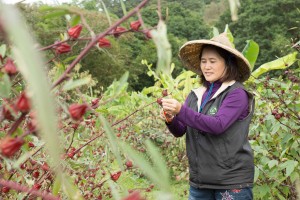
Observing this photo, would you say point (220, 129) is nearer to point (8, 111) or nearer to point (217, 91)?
point (217, 91)

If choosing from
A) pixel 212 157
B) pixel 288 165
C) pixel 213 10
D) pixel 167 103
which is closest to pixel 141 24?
pixel 167 103

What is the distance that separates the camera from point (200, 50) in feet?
7.59

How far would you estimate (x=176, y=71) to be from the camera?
20562 millimetres

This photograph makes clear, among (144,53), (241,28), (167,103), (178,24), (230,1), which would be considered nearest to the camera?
(230,1)

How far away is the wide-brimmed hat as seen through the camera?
2.10 metres

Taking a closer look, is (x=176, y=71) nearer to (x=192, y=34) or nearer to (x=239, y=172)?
(x=192, y=34)

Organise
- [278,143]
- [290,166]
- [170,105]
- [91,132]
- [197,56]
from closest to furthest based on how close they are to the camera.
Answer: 1. [170,105]
2. [290,166]
3. [197,56]
4. [91,132]
5. [278,143]

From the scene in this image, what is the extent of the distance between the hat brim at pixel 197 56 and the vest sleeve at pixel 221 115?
6.6 inches

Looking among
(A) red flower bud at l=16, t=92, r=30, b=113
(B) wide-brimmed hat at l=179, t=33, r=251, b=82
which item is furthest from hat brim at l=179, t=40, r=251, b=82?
(A) red flower bud at l=16, t=92, r=30, b=113

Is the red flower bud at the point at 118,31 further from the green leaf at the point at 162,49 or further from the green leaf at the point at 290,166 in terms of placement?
A: the green leaf at the point at 290,166

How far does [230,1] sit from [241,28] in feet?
72.9

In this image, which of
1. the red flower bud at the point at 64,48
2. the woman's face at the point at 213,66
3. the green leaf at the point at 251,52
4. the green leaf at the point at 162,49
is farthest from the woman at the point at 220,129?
the green leaf at the point at 251,52

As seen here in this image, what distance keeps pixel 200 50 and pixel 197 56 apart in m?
0.06

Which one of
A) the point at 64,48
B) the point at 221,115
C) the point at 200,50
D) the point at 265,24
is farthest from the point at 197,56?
the point at 265,24
